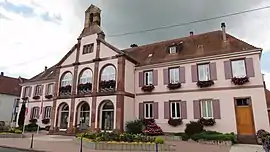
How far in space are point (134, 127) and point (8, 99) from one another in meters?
28.5

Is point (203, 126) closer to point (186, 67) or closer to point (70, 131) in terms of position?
point (186, 67)

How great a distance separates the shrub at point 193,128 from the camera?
17.5 metres

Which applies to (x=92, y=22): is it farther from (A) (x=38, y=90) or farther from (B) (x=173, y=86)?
(A) (x=38, y=90)

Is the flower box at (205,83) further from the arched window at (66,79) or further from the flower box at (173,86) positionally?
the arched window at (66,79)

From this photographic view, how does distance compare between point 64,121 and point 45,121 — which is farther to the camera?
point 45,121

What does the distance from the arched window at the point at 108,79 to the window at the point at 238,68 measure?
35.0 feet

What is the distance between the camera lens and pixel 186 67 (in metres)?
20.1

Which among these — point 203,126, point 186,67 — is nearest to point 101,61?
point 186,67

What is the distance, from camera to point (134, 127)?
776 inches

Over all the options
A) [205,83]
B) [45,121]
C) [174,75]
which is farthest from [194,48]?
[45,121]

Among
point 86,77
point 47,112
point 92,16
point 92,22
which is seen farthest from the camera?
point 47,112

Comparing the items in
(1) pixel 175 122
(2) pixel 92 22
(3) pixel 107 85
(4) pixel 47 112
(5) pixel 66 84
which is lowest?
(1) pixel 175 122

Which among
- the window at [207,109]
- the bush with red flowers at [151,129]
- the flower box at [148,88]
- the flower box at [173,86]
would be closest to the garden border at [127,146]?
the bush with red flowers at [151,129]

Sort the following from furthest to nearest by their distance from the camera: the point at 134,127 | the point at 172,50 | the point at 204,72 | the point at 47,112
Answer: the point at 47,112 → the point at 172,50 → the point at 134,127 → the point at 204,72
